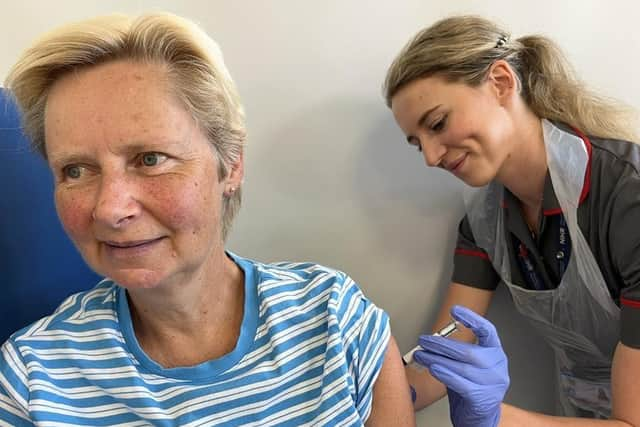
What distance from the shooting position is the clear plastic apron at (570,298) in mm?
1220

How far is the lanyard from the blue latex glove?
308 mm

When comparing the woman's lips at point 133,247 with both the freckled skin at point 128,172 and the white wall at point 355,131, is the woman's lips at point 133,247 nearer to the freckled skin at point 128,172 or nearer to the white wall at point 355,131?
the freckled skin at point 128,172

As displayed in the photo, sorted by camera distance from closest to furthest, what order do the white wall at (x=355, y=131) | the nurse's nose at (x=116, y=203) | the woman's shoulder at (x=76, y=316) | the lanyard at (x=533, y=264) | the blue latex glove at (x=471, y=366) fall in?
the nurse's nose at (x=116, y=203) < the woman's shoulder at (x=76, y=316) < the blue latex glove at (x=471, y=366) < the lanyard at (x=533, y=264) < the white wall at (x=355, y=131)

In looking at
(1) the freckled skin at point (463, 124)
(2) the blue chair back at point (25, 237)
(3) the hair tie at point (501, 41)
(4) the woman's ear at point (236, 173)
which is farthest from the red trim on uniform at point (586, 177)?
(2) the blue chair back at point (25, 237)

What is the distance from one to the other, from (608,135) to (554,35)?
→ 0.29m

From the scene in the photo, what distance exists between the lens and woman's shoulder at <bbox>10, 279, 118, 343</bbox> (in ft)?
3.06

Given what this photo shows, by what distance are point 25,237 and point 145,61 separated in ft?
1.40

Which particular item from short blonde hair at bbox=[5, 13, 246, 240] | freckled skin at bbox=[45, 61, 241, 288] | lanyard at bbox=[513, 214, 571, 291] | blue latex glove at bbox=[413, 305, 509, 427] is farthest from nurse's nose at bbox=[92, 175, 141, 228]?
lanyard at bbox=[513, 214, 571, 291]

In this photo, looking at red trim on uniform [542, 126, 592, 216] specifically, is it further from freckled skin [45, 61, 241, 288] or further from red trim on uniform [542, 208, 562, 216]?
freckled skin [45, 61, 241, 288]

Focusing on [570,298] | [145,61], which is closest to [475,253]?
[570,298]

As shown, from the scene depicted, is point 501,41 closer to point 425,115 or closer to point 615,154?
point 425,115

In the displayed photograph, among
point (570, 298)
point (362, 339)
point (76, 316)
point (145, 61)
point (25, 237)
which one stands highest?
point (145, 61)

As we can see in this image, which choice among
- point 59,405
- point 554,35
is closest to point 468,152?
point 554,35

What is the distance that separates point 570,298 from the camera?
50.4 inches
